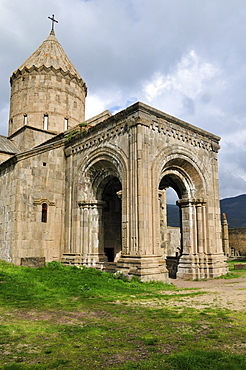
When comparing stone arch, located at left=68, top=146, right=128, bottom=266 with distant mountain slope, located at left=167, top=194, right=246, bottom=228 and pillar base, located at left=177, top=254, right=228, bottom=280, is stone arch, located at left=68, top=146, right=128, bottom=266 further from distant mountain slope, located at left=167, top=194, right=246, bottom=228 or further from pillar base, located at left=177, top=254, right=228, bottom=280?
distant mountain slope, located at left=167, top=194, right=246, bottom=228

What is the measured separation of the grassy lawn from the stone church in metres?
3.59

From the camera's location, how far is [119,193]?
44.4 feet

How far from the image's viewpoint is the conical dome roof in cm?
2155

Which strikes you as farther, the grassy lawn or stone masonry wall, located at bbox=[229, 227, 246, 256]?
stone masonry wall, located at bbox=[229, 227, 246, 256]

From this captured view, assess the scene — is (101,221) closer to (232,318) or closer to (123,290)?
(123,290)

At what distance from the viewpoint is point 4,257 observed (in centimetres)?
1538

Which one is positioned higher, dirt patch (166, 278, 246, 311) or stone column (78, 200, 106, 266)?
stone column (78, 200, 106, 266)

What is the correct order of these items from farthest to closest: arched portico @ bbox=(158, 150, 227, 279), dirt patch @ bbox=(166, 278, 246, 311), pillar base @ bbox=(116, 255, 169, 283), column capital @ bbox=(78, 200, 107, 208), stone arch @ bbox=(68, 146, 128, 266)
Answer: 1. column capital @ bbox=(78, 200, 107, 208)
2. stone arch @ bbox=(68, 146, 128, 266)
3. arched portico @ bbox=(158, 150, 227, 279)
4. pillar base @ bbox=(116, 255, 169, 283)
5. dirt patch @ bbox=(166, 278, 246, 311)

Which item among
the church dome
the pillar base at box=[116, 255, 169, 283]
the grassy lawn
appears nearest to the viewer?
the grassy lawn

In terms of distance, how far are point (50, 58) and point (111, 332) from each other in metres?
20.9

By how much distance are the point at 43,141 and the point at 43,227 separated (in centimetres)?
686

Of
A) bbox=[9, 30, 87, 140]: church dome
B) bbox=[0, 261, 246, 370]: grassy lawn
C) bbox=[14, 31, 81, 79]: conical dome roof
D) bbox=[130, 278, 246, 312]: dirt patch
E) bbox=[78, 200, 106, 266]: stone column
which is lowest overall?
bbox=[130, 278, 246, 312]: dirt patch

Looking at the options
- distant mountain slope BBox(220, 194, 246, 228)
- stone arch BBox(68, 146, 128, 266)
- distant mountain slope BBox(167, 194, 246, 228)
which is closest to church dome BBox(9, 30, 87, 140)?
stone arch BBox(68, 146, 128, 266)

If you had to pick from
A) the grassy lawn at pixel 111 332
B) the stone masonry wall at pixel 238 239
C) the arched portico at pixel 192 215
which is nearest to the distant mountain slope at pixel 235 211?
the stone masonry wall at pixel 238 239
